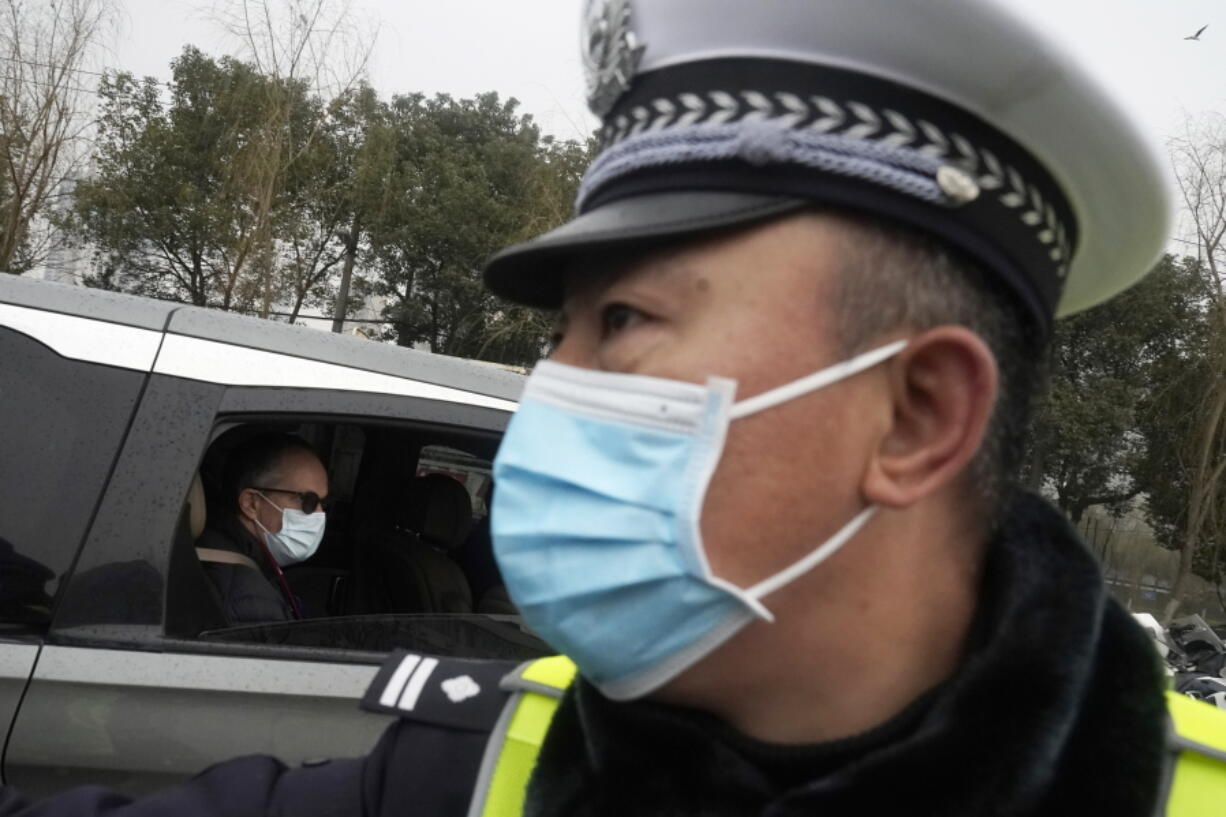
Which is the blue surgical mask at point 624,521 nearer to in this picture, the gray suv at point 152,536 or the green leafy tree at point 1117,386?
the gray suv at point 152,536

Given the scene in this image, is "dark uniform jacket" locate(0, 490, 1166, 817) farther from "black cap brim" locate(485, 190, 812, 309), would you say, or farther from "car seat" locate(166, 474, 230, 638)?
"car seat" locate(166, 474, 230, 638)

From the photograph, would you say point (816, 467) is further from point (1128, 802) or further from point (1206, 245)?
point (1206, 245)

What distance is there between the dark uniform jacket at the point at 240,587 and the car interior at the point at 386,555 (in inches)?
3.1

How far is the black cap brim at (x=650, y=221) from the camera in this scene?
3.61 ft

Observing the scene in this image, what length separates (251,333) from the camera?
240 cm

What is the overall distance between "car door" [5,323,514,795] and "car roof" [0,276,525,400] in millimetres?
40

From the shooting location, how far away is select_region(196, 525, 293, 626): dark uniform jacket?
2.57 m

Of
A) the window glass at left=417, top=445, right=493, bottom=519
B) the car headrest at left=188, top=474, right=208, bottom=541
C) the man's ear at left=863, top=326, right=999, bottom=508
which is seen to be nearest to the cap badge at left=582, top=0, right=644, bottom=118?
the man's ear at left=863, top=326, right=999, bottom=508

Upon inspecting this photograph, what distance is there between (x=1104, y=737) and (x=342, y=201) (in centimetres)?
1749

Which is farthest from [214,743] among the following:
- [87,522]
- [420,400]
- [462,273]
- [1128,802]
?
[462,273]

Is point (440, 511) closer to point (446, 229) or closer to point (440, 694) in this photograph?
point (440, 694)

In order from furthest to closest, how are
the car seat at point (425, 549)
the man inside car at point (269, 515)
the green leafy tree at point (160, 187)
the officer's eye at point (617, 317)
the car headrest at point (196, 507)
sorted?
the green leafy tree at point (160, 187)
the car seat at point (425, 549)
the man inside car at point (269, 515)
the car headrest at point (196, 507)
the officer's eye at point (617, 317)

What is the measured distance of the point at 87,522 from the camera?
216cm

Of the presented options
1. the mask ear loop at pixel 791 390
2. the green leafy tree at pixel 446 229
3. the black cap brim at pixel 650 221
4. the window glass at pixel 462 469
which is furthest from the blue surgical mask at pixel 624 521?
the green leafy tree at pixel 446 229
